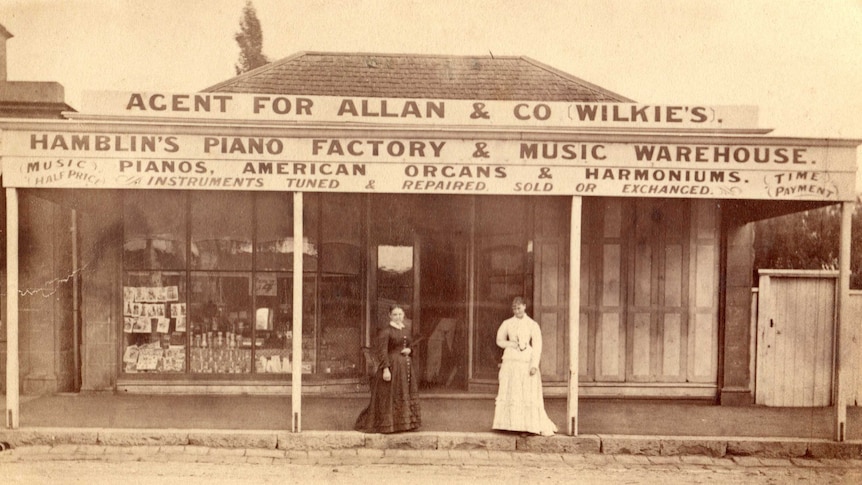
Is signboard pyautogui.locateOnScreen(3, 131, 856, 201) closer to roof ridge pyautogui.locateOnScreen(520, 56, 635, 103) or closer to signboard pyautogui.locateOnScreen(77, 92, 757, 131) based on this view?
signboard pyautogui.locateOnScreen(77, 92, 757, 131)

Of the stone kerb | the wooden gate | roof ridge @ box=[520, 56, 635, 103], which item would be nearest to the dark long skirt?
the stone kerb

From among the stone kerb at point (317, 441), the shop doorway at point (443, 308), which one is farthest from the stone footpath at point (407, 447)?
the shop doorway at point (443, 308)

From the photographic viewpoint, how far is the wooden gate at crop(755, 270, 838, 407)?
10102mm

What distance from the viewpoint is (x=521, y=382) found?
8133mm

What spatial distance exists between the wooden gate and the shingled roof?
395 cm

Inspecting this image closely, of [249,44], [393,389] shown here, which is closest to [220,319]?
[393,389]

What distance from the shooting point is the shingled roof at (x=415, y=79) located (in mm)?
11523

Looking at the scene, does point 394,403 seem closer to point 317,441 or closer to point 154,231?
point 317,441

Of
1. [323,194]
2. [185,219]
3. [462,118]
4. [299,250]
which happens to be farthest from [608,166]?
[185,219]

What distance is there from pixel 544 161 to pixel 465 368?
3.93m

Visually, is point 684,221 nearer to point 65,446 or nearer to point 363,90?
point 363,90

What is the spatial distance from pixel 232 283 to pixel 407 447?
13.3ft

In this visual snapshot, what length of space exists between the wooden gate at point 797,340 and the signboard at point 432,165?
261 centimetres

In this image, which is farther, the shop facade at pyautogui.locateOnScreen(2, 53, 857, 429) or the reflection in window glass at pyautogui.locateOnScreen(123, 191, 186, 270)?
the reflection in window glass at pyautogui.locateOnScreen(123, 191, 186, 270)
